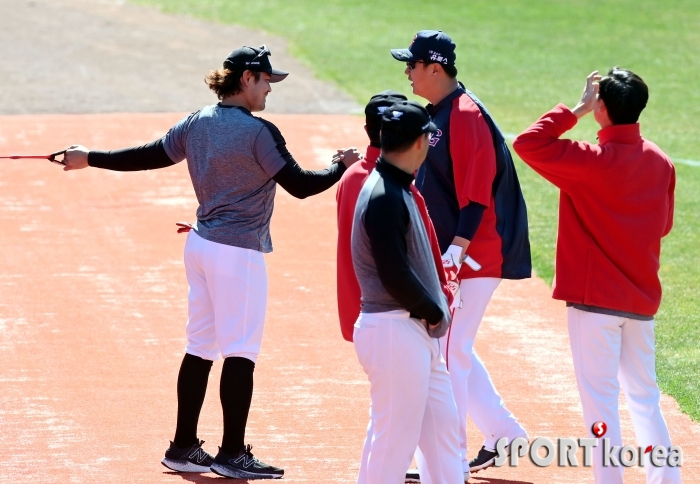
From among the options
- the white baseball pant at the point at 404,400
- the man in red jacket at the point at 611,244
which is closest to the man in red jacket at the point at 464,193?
the man in red jacket at the point at 611,244

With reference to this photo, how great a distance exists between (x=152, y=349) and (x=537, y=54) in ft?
54.5

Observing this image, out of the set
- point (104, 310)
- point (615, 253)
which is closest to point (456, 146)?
point (615, 253)

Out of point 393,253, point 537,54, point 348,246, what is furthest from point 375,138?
point 537,54

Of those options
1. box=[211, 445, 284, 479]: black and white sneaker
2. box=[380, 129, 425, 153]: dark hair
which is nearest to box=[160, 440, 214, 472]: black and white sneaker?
box=[211, 445, 284, 479]: black and white sneaker

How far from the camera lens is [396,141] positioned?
454 cm

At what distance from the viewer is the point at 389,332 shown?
455 cm

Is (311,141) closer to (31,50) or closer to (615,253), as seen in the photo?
(31,50)

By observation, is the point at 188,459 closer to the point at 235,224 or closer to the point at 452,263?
the point at 235,224

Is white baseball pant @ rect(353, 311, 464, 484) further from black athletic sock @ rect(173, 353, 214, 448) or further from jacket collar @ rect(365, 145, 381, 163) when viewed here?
black athletic sock @ rect(173, 353, 214, 448)

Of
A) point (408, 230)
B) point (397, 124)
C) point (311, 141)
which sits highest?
point (311, 141)

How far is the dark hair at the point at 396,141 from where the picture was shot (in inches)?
179

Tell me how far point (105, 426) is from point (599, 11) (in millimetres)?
23232

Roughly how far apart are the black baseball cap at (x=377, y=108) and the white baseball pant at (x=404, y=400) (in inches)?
34.2

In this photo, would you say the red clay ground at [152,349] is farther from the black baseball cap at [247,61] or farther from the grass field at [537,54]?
the grass field at [537,54]
